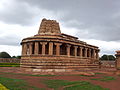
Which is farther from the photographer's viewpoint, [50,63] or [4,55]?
[4,55]

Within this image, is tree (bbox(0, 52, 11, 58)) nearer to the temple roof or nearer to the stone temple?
the stone temple

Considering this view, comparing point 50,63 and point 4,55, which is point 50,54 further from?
point 4,55

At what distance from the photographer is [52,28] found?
83.9 ft

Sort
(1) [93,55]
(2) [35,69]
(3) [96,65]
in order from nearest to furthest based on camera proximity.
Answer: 1. (2) [35,69]
2. (3) [96,65]
3. (1) [93,55]

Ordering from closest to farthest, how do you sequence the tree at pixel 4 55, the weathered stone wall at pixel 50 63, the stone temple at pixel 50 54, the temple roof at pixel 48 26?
the weathered stone wall at pixel 50 63, the stone temple at pixel 50 54, the temple roof at pixel 48 26, the tree at pixel 4 55

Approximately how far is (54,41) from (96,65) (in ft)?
43.6

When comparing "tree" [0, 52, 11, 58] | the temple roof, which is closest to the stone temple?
the temple roof

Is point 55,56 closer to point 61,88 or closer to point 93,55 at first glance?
point 61,88

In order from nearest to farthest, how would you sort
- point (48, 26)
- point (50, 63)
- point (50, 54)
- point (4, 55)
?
point (50, 63), point (50, 54), point (48, 26), point (4, 55)

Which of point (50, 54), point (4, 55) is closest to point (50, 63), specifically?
point (50, 54)

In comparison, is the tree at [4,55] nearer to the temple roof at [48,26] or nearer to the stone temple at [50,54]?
the stone temple at [50,54]

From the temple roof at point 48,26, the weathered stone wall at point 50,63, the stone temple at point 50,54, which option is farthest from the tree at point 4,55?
the weathered stone wall at point 50,63

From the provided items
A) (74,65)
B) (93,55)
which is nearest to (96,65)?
(93,55)

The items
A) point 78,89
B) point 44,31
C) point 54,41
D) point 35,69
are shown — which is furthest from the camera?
point 44,31
